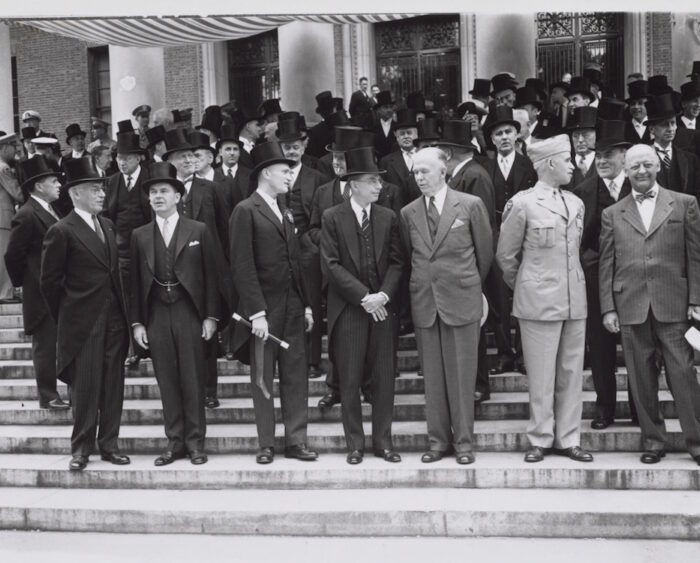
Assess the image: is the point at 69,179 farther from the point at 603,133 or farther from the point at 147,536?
the point at 603,133

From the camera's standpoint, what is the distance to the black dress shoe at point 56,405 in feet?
25.3

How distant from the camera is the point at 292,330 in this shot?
6.55 metres

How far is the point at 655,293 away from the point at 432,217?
1665 mm

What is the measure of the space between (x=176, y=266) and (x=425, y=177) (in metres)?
2.01

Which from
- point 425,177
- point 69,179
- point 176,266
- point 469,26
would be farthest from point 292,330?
point 469,26

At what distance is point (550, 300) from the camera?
6117 mm

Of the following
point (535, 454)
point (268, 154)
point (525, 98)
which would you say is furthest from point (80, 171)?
point (525, 98)

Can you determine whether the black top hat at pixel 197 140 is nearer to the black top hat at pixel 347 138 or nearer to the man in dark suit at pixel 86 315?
the black top hat at pixel 347 138

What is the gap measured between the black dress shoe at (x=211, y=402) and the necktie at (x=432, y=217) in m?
2.52

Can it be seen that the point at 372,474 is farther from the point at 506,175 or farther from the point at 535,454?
the point at 506,175

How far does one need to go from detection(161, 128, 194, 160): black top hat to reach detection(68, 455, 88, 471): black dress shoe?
3.11 m

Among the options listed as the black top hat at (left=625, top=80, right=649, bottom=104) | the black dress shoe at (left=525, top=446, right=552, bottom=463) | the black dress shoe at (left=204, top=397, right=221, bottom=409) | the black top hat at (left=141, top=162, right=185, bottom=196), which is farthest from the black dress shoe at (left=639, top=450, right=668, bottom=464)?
the black top hat at (left=625, top=80, right=649, bottom=104)

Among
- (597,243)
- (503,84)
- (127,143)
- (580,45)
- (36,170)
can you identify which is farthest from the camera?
(580,45)

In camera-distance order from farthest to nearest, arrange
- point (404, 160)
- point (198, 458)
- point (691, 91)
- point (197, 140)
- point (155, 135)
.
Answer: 1. point (155, 135)
2. point (691, 91)
3. point (404, 160)
4. point (197, 140)
5. point (198, 458)
